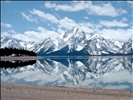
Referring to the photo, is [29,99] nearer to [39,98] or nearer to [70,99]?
[39,98]

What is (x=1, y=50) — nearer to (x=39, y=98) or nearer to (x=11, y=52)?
(x=11, y=52)

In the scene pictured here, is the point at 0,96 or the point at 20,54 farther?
the point at 20,54

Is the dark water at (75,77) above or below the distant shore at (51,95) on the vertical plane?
below

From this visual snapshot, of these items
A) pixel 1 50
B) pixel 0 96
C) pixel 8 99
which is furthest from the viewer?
pixel 1 50

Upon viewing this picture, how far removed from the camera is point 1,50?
18862cm

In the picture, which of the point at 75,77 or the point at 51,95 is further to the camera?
the point at 75,77

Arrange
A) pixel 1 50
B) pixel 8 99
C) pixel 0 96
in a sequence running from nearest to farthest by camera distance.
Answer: pixel 8 99 < pixel 0 96 < pixel 1 50

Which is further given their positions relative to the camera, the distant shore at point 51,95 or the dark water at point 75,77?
the dark water at point 75,77

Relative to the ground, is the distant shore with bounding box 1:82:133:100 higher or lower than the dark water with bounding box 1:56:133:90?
higher

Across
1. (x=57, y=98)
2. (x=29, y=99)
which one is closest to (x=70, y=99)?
(x=57, y=98)

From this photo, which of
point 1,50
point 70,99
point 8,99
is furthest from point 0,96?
point 1,50

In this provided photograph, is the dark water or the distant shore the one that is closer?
the distant shore

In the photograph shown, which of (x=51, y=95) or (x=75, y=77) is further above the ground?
(x=51, y=95)

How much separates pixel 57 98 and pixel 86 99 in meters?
1.91
